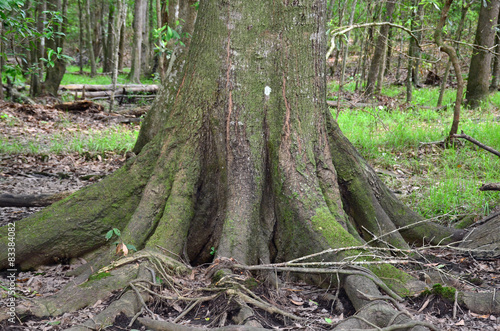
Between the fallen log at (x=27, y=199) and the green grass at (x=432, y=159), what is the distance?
13.3 ft

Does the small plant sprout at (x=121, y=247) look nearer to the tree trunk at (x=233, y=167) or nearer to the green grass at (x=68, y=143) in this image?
the tree trunk at (x=233, y=167)

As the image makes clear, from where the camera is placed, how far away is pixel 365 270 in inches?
106

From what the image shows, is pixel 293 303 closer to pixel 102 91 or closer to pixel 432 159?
pixel 432 159

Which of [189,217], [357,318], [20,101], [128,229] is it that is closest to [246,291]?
[357,318]

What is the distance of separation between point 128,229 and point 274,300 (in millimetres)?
1317

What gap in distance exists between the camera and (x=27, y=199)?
4176 millimetres

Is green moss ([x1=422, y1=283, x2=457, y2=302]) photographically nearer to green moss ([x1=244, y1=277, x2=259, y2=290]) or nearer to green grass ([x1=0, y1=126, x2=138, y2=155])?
green moss ([x1=244, y1=277, x2=259, y2=290])

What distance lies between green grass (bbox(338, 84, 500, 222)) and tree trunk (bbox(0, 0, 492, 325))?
1.62 metres

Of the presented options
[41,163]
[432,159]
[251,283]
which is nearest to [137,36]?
[41,163]

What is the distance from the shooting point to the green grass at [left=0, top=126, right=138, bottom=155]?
22.5 feet

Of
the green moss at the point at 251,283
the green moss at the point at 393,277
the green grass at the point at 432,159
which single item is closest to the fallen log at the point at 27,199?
the green moss at the point at 251,283

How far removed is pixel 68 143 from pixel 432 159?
650 centimetres

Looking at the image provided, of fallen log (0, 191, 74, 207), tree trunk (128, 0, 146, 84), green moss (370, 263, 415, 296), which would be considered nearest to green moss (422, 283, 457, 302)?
green moss (370, 263, 415, 296)

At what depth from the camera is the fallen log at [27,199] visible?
4062 millimetres
